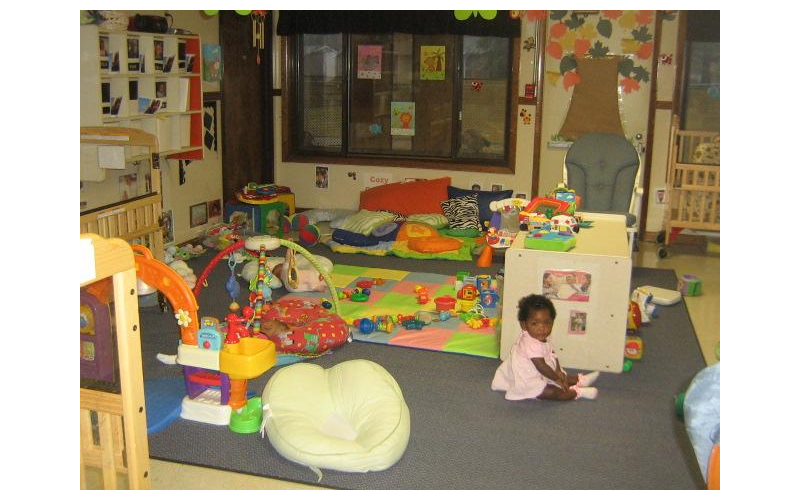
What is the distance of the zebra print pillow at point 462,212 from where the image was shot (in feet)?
24.1

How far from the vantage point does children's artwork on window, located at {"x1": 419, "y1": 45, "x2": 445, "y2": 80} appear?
7.75 m

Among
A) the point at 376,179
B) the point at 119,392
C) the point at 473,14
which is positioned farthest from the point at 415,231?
the point at 119,392

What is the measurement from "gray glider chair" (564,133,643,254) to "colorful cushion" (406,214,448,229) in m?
1.33

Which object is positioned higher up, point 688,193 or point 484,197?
point 688,193

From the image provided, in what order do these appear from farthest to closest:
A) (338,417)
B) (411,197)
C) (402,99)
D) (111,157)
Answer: (402,99), (411,197), (111,157), (338,417)

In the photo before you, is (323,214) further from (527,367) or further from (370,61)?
(527,367)

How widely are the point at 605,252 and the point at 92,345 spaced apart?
9.24ft

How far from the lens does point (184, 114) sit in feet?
21.2

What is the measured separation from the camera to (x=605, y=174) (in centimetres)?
637

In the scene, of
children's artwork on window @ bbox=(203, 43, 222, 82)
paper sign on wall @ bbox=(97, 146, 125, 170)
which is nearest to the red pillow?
children's artwork on window @ bbox=(203, 43, 222, 82)

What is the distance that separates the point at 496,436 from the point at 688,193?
169 inches

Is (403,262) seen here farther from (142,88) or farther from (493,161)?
(142,88)
